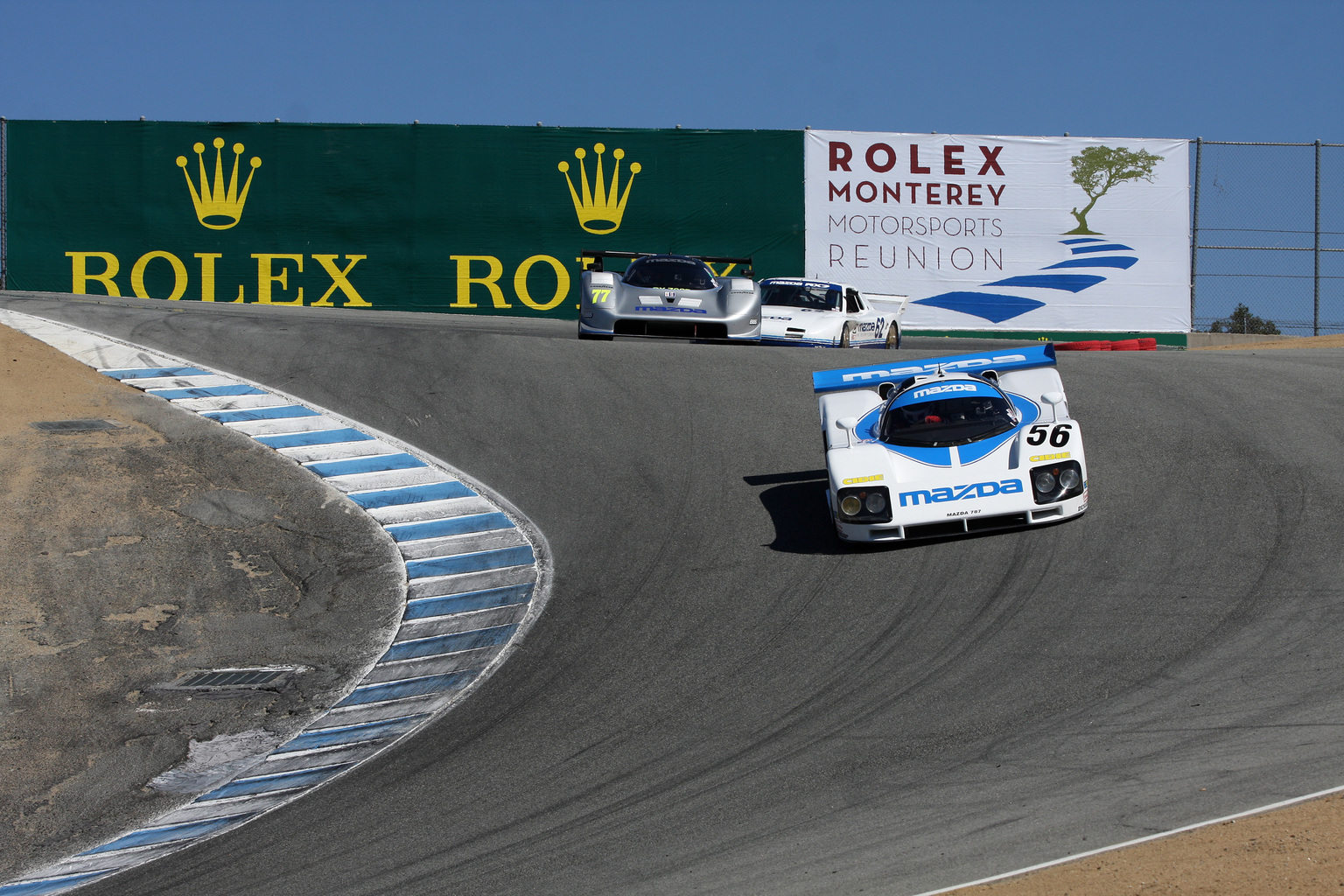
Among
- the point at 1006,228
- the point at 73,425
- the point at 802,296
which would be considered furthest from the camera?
the point at 1006,228

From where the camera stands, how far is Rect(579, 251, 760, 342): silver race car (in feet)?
46.9

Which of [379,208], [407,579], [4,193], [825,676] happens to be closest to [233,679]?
[407,579]

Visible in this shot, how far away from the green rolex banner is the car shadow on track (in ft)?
38.6

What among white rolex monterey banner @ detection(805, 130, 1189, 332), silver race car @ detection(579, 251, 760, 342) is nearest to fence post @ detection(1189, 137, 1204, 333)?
white rolex monterey banner @ detection(805, 130, 1189, 332)

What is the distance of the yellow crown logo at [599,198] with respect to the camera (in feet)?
70.4

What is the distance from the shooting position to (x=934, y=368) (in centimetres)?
1016

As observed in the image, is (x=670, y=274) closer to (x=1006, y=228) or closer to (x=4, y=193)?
(x=1006, y=228)

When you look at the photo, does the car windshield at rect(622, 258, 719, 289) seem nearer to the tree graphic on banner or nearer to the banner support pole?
the tree graphic on banner

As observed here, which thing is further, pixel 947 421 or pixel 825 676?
pixel 947 421

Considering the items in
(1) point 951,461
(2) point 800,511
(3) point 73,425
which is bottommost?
(2) point 800,511

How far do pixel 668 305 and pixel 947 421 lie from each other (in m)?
5.71

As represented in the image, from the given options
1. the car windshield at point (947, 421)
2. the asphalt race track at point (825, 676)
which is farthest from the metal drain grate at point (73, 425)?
the car windshield at point (947, 421)

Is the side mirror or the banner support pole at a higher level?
the banner support pole

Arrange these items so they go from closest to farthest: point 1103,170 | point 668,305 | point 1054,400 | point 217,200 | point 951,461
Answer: point 951,461 → point 1054,400 → point 668,305 → point 217,200 → point 1103,170
